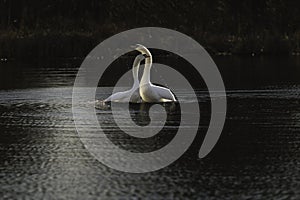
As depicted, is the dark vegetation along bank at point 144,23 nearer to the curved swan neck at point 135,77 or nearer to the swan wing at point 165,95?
the curved swan neck at point 135,77

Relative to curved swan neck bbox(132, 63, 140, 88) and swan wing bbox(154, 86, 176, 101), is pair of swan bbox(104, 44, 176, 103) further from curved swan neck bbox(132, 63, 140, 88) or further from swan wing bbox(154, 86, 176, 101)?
curved swan neck bbox(132, 63, 140, 88)

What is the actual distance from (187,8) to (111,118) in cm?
4751

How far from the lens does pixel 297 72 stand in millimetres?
37000

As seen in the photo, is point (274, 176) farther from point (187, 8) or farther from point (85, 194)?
point (187, 8)

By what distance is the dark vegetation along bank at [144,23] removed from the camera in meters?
54.3

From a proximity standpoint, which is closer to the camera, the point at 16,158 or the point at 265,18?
the point at 16,158

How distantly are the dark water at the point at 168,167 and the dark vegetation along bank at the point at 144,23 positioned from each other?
2833 centimetres

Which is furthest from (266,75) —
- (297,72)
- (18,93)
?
(18,93)

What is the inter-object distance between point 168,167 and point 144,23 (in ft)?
165

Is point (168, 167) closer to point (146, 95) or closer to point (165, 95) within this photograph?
point (165, 95)

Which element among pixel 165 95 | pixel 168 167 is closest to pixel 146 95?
pixel 165 95

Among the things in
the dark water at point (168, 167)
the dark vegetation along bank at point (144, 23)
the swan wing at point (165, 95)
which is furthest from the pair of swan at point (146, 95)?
the dark vegetation along bank at point (144, 23)

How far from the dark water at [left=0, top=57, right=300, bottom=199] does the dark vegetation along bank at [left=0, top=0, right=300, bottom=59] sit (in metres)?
28.3

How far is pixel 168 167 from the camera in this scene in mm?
13984
